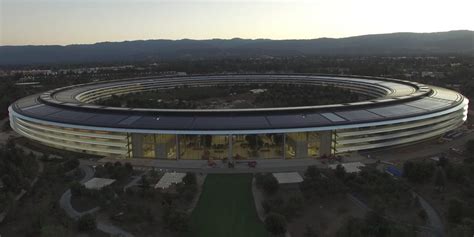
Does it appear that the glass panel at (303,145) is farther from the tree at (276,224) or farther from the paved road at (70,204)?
the paved road at (70,204)

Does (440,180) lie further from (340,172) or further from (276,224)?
(276,224)

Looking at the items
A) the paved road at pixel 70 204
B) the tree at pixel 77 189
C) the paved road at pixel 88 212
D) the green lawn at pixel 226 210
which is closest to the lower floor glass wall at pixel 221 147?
the green lawn at pixel 226 210

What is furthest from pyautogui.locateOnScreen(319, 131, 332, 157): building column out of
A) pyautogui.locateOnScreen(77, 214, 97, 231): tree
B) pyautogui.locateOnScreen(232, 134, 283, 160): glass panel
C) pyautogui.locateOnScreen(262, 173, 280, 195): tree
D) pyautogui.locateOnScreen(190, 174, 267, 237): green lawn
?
pyautogui.locateOnScreen(77, 214, 97, 231): tree

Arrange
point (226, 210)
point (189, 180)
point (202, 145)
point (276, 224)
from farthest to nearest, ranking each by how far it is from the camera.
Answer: point (202, 145) → point (189, 180) → point (226, 210) → point (276, 224)

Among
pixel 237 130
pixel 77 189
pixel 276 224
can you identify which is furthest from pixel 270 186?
pixel 77 189

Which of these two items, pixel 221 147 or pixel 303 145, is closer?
pixel 303 145

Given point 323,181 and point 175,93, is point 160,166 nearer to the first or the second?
point 323,181

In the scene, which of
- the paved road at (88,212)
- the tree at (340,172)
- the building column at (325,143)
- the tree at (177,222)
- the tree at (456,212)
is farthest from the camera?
the building column at (325,143)
